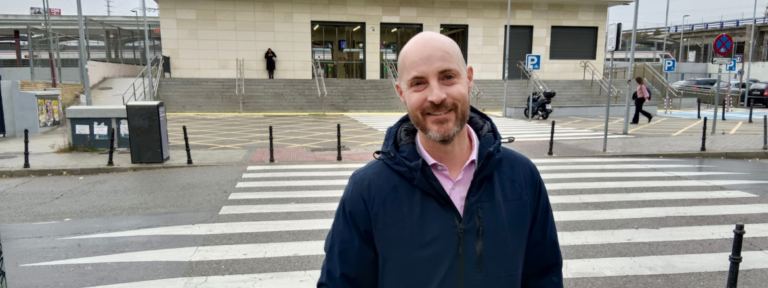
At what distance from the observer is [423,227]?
177cm

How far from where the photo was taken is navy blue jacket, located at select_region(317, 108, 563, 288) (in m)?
1.77

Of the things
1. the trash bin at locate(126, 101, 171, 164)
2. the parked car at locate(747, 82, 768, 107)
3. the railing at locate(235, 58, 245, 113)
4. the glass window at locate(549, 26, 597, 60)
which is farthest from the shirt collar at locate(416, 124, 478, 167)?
the parked car at locate(747, 82, 768, 107)

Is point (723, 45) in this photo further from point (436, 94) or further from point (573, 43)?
point (573, 43)

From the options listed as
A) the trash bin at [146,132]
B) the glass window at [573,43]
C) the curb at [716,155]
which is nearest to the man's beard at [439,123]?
the trash bin at [146,132]

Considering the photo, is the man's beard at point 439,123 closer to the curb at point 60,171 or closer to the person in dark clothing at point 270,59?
the curb at point 60,171

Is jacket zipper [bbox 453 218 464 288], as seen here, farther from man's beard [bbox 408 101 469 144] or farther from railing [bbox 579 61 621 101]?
railing [bbox 579 61 621 101]

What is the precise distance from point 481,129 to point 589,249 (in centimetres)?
432

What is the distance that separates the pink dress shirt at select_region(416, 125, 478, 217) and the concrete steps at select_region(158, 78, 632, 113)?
26383 mm

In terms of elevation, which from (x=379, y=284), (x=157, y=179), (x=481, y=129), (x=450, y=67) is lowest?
(x=157, y=179)

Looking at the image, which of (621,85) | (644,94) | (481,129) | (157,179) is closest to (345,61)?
(621,85)

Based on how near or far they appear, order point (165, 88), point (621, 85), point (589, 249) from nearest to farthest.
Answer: point (589, 249)
point (165, 88)
point (621, 85)

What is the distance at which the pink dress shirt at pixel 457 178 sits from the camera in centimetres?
185

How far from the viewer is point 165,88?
94.0 ft

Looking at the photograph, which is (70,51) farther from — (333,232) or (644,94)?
(333,232)
